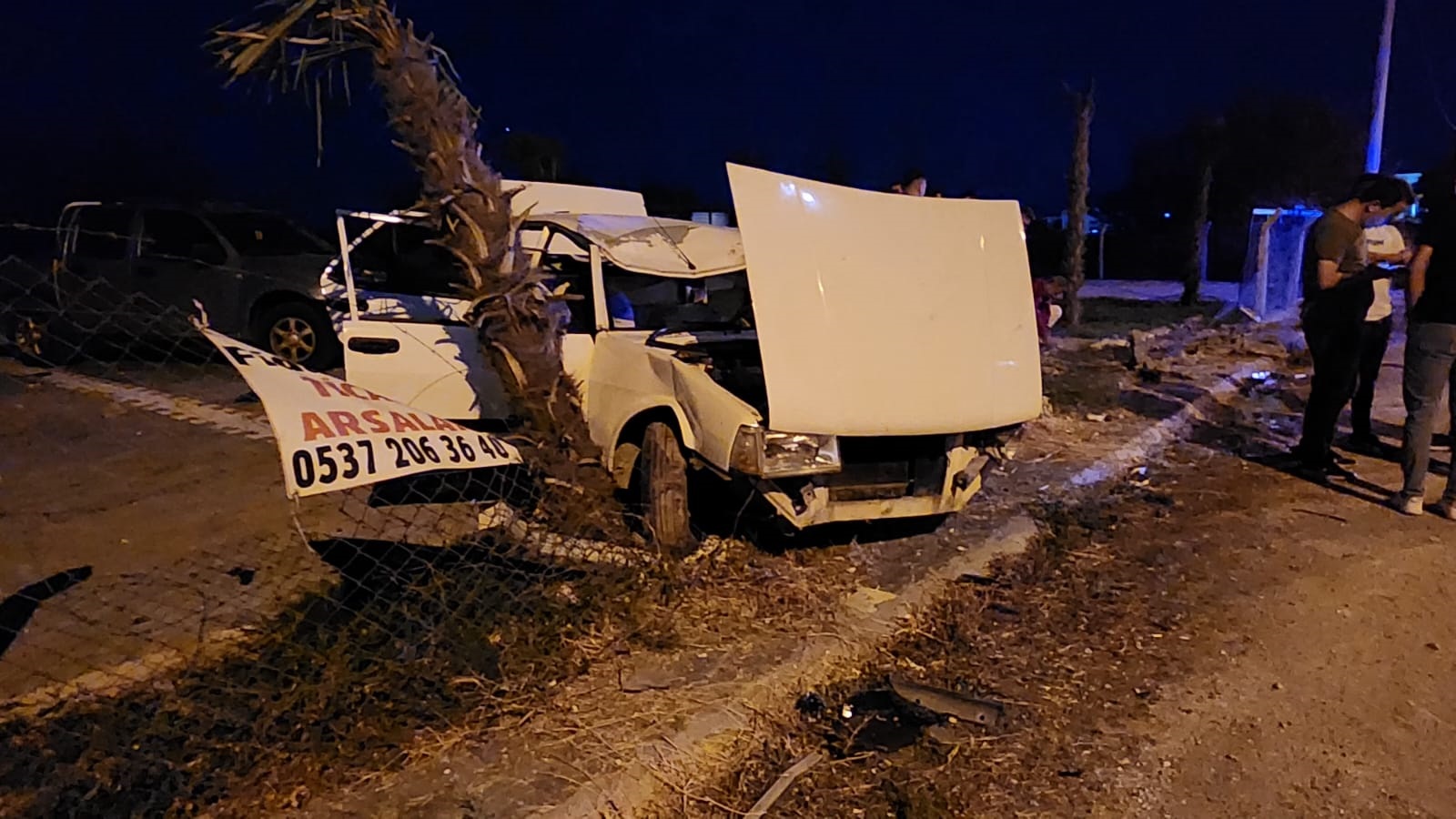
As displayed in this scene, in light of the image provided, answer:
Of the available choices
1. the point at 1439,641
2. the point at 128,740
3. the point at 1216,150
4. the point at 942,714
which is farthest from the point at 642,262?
the point at 1216,150

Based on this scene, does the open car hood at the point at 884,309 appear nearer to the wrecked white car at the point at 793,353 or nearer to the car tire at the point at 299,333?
the wrecked white car at the point at 793,353

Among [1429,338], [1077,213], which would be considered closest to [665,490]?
[1429,338]

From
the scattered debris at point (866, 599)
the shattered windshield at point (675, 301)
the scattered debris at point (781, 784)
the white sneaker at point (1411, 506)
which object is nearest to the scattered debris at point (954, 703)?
the scattered debris at point (781, 784)

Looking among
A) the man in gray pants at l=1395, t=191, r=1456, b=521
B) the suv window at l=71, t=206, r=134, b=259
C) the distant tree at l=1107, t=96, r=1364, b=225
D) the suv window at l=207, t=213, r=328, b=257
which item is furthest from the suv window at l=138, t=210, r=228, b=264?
the distant tree at l=1107, t=96, r=1364, b=225

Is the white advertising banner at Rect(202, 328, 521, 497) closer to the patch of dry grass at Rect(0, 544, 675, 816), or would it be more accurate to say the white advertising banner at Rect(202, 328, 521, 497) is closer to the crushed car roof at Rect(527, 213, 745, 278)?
the patch of dry grass at Rect(0, 544, 675, 816)

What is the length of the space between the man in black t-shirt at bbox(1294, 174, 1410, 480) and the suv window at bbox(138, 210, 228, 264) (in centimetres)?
1009

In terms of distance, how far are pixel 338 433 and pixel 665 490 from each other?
66.9 inches

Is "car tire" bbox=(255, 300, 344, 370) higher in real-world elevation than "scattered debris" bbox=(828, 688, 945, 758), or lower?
higher

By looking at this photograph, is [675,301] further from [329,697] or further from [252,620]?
[329,697]

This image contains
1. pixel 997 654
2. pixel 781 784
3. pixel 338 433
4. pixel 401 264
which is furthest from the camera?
pixel 401 264

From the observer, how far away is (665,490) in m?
4.67

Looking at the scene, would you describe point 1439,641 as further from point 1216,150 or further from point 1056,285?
point 1216,150

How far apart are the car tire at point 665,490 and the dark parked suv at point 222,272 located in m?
6.75

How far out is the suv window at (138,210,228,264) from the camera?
10.4 meters
